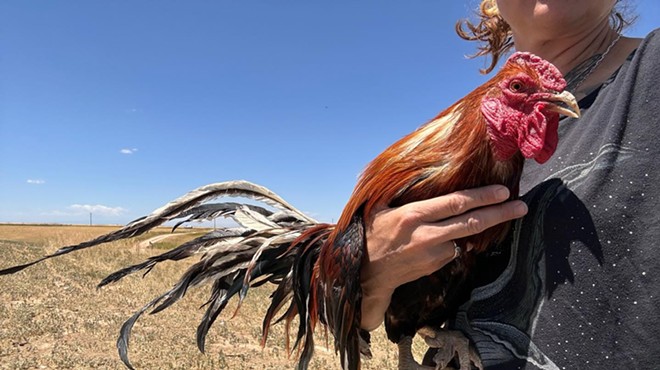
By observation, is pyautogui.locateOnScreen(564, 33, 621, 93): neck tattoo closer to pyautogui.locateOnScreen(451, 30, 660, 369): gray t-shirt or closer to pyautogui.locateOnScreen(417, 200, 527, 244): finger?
pyautogui.locateOnScreen(451, 30, 660, 369): gray t-shirt

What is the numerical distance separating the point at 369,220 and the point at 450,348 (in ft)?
1.76

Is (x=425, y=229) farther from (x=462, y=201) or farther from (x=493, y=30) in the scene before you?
(x=493, y=30)

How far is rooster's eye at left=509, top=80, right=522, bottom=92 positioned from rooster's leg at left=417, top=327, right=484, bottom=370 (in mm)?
824

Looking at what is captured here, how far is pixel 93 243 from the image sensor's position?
71.9 inches

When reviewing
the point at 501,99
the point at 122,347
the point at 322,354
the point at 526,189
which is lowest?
the point at 322,354

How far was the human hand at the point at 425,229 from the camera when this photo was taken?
49.5 inches

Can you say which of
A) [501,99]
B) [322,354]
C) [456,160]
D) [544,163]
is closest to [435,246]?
[456,160]

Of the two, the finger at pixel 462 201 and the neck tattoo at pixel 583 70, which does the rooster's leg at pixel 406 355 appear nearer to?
the finger at pixel 462 201

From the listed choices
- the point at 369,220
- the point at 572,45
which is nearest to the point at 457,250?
the point at 369,220

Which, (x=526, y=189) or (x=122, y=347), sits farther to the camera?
(x=122, y=347)

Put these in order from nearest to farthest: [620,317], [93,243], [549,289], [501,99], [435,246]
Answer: [620,317] < [549,289] < [435,246] < [501,99] < [93,243]

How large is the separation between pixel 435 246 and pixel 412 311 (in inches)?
18.6

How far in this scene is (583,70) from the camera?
4.74ft

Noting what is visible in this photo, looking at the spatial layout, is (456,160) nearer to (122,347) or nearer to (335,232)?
(335,232)
